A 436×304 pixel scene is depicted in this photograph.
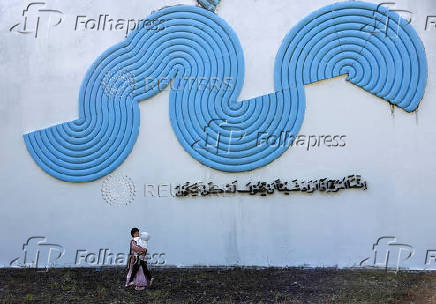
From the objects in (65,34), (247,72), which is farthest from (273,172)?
(65,34)

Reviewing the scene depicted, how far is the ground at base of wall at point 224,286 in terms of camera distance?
6646mm

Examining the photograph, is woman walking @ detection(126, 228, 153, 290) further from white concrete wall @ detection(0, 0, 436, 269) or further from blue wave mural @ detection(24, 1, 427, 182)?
blue wave mural @ detection(24, 1, 427, 182)

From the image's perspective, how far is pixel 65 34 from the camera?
8.20 meters

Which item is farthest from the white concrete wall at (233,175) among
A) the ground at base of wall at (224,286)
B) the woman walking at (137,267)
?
the woman walking at (137,267)

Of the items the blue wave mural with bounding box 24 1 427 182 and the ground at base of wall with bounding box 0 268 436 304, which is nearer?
the ground at base of wall with bounding box 0 268 436 304

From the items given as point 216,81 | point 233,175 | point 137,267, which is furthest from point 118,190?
point 216,81

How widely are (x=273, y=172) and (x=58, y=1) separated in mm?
3874

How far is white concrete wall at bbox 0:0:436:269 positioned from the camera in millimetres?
7723

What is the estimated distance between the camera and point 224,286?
713 cm

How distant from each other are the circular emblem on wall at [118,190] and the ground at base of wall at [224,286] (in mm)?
939

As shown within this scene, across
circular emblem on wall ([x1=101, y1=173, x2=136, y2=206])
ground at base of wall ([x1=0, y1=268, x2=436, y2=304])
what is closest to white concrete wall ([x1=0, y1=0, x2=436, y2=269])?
circular emblem on wall ([x1=101, y1=173, x2=136, y2=206])

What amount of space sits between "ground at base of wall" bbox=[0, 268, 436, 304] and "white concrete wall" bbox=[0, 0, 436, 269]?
0.91ft

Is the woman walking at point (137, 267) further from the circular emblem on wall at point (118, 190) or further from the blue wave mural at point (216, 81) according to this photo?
the blue wave mural at point (216, 81)

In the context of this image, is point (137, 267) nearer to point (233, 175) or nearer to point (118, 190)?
point (118, 190)
